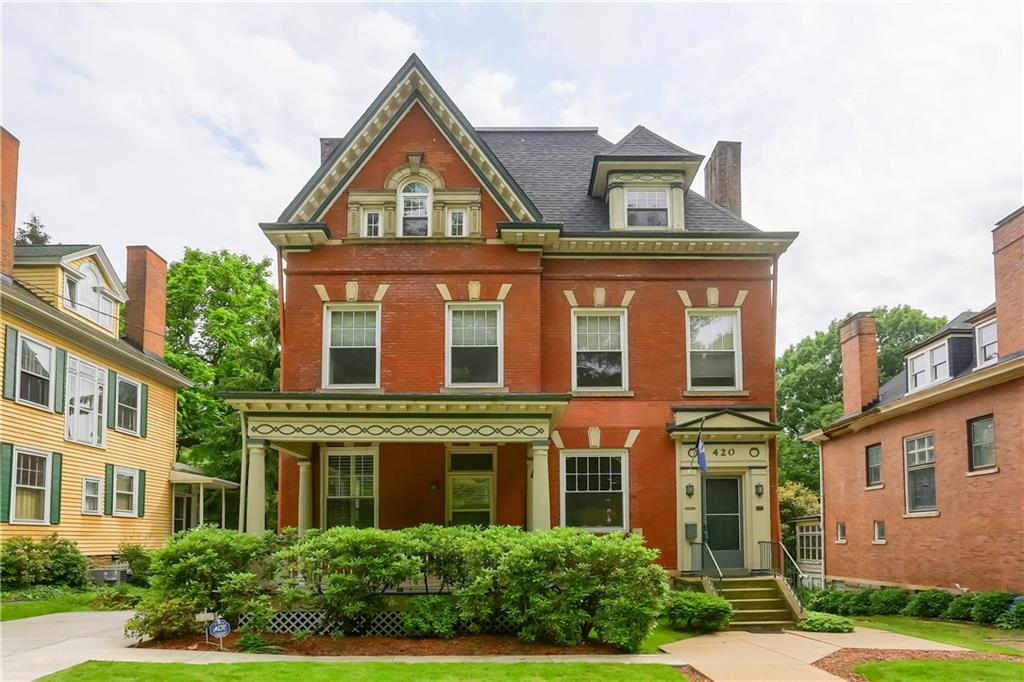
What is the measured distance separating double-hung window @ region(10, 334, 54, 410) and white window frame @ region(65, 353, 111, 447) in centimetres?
100

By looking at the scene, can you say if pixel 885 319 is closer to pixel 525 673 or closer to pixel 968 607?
pixel 968 607

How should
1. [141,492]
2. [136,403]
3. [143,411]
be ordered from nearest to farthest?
[136,403], [141,492], [143,411]

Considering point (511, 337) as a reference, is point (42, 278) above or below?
above

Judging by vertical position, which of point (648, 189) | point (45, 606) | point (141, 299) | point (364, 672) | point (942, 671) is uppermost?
point (648, 189)

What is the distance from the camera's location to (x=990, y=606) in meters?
19.5

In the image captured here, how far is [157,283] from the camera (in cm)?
3444

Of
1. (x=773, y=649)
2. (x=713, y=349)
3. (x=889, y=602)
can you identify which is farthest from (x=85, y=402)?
(x=889, y=602)

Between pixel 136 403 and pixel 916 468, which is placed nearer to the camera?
pixel 916 468

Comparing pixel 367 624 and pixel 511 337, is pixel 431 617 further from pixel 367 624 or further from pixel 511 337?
pixel 511 337

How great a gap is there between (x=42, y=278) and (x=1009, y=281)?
25304 millimetres

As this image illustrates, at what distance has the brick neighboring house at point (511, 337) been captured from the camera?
65.8ft

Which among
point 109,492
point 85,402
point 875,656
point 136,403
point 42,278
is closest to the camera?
point 875,656

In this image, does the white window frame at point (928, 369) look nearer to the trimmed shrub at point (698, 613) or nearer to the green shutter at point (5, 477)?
the trimmed shrub at point (698, 613)

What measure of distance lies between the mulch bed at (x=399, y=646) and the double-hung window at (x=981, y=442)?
12.3 metres
